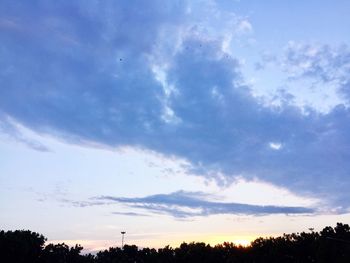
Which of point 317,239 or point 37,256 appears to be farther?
point 37,256

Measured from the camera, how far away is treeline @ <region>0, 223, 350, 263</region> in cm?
7506

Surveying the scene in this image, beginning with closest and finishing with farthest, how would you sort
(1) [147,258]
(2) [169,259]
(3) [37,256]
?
(3) [37,256] < (2) [169,259] < (1) [147,258]

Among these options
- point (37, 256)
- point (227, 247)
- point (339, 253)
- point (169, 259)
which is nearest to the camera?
point (339, 253)

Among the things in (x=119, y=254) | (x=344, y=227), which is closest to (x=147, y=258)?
(x=119, y=254)

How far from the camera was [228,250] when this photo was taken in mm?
103625

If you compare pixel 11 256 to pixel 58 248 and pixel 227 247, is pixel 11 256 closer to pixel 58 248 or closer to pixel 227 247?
pixel 58 248

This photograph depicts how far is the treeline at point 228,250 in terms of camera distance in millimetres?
75062

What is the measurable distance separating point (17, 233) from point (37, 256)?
7275 millimetres

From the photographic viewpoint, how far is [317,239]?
3317 inches

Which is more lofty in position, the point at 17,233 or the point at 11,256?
the point at 17,233

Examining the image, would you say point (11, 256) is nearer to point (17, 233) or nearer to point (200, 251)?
point (17, 233)

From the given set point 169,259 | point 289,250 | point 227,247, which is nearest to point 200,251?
point 227,247

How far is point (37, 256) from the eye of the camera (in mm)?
98188

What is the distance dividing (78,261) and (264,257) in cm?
5245
